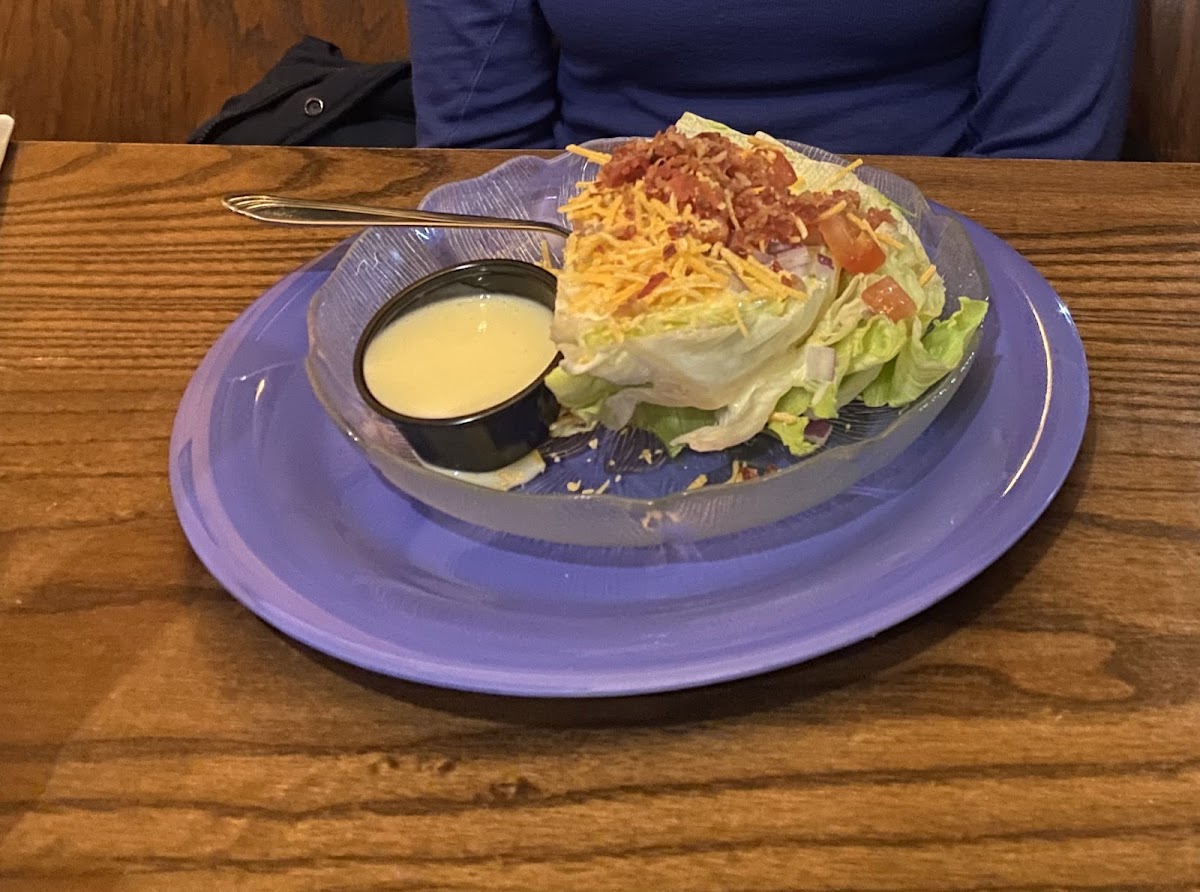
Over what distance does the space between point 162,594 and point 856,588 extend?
60cm

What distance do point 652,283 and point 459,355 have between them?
261 millimetres

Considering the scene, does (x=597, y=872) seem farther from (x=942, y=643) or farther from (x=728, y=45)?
(x=728, y=45)

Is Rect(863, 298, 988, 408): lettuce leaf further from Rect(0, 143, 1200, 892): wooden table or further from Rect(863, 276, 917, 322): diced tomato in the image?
Rect(0, 143, 1200, 892): wooden table

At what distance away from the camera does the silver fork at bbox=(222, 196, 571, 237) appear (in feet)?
3.86

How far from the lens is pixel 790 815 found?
75cm

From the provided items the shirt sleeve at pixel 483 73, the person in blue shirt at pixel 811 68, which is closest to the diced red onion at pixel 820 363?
the person in blue shirt at pixel 811 68

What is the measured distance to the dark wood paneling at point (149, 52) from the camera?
2.38 meters

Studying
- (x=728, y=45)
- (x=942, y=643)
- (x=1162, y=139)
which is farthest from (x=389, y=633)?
(x=1162, y=139)

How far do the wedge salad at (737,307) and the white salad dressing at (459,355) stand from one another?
10cm

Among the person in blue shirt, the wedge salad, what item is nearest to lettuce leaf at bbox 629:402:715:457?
the wedge salad

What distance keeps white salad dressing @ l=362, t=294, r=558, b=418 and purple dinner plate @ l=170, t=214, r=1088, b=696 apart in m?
0.08

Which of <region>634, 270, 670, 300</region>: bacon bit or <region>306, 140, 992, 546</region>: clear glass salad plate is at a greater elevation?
<region>634, 270, 670, 300</region>: bacon bit

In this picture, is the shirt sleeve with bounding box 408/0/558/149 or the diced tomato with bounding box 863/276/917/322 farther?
the shirt sleeve with bounding box 408/0/558/149

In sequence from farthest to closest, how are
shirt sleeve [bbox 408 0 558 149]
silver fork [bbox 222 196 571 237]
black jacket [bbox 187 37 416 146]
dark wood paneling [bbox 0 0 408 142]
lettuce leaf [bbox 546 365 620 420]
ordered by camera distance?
dark wood paneling [bbox 0 0 408 142], black jacket [bbox 187 37 416 146], shirt sleeve [bbox 408 0 558 149], silver fork [bbox 222 196 571 237], lettuce leaf [bbox 546 365 620 420]
